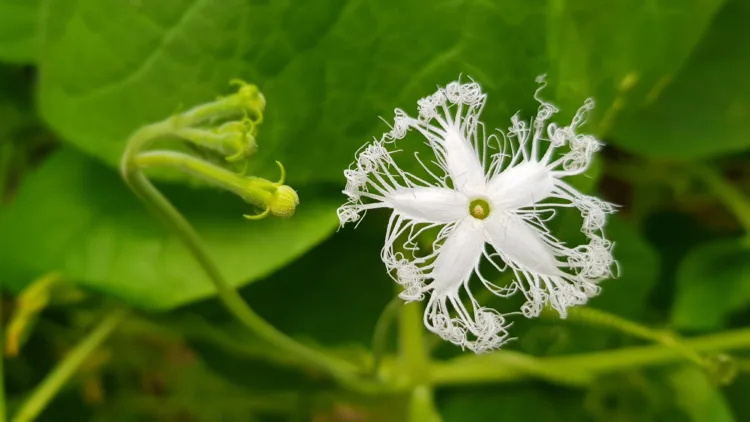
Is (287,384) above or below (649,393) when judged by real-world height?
below

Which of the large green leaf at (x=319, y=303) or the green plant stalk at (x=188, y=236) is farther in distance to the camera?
the large green leaf at (x=319, y=303)

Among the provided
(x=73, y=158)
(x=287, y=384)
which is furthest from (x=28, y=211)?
(x=287, y=384)

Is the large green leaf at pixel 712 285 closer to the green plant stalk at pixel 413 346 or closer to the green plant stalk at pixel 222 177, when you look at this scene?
the green plant stalk at pixel 413 346

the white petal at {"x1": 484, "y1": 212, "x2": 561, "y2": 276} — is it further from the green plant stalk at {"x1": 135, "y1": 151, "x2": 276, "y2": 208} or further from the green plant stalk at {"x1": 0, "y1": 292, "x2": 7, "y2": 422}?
the green plant stalk at {"x1": 0, "y1": 292, "x2": 7, "y2": 422}

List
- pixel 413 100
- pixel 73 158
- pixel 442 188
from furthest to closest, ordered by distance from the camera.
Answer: pixel 73 158
pixel 413 100
pixel 442 188

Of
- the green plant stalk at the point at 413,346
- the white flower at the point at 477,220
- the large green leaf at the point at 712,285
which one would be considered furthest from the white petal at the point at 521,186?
the large green leaf at the point at 712,285

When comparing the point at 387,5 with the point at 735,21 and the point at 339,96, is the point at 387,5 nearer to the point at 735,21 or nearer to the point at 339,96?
the point at 339,96

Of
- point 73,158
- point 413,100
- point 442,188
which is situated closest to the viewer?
point 442,188

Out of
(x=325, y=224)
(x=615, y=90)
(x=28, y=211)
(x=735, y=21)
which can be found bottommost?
(x=28, y=211)
